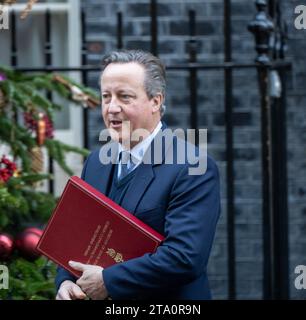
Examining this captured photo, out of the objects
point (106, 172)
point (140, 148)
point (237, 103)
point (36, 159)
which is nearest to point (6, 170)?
point (36, 159)

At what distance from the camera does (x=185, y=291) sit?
3.94m

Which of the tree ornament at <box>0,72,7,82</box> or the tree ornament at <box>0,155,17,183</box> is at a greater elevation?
the tree ornament at <box>0,72,7,82</box>

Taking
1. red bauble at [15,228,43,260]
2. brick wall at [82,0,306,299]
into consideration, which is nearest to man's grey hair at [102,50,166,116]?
red bauble at [15,228,43,260]

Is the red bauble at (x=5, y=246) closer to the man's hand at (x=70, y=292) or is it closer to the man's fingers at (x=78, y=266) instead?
the man's hand at (x=70, y=292)

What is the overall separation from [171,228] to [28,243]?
159 centimetres

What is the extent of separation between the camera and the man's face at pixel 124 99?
393 cm

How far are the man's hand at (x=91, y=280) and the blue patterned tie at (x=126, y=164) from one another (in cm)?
34

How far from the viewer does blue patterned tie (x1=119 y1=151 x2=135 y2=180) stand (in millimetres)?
4035

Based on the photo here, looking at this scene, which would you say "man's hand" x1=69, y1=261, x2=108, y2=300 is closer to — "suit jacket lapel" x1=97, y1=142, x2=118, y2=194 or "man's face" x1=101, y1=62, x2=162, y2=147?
"suit jacket lapel" x1=97, y1=142, x2=118, y2=194

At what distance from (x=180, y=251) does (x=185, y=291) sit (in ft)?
0.69

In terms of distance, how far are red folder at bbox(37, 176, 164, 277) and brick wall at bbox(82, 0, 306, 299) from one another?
11.9 ft
